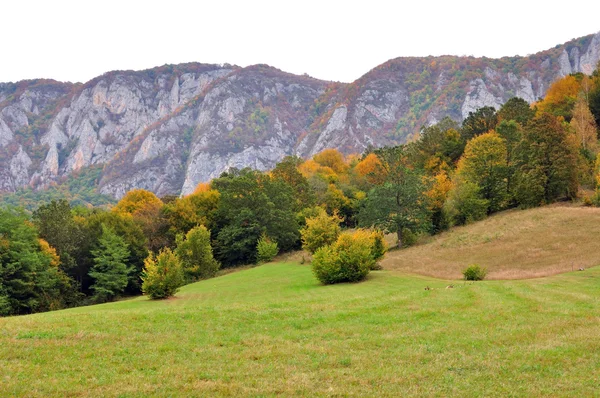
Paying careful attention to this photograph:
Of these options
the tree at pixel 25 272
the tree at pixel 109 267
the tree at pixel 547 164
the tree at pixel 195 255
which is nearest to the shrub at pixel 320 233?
the tree at pixel 195 255

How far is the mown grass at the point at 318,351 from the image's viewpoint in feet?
29.6

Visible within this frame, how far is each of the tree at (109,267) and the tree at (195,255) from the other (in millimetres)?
8033

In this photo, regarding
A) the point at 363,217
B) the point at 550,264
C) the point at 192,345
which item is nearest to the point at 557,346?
the point at 192,345

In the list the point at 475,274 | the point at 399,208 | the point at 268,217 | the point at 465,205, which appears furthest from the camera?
the point at 268,217

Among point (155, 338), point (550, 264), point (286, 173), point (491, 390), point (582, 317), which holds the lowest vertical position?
point (550, 264)

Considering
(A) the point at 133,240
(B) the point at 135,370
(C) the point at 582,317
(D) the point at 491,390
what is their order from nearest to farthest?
(D) the point at 491,390
(B) the point at 135,370
(C) the point at 582,317
(A) the point at 133,240

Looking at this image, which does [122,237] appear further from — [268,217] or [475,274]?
[475,274]

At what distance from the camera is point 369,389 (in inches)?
354

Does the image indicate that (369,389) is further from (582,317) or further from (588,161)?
(588,161)

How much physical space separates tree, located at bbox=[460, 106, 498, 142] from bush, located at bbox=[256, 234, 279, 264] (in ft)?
156

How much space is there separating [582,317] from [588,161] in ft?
196

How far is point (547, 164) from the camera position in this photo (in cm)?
5688

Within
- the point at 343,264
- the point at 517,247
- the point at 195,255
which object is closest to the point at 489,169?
the point at 517,247

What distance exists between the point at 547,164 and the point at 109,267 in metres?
60.5
